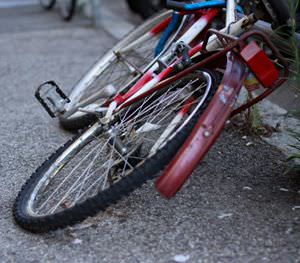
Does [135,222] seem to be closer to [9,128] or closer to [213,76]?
[213,76]

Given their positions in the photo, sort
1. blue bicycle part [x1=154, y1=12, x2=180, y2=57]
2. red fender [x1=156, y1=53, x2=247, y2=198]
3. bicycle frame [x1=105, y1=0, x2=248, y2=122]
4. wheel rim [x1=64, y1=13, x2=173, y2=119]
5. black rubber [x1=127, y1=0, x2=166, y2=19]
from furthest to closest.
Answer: black rubber [x1=127, y1=0, x2=166, y2=19] < wheel rim [x1=64, y1=13, x2=173, y2=119] < blue bicycle part [x1=154, y1=12, x2=180, y2=57] < bicycle frame [x1=105, y1=0, x2=248, y2=122] < red fender [x1=156, y1=53, x2=247, y2=198]

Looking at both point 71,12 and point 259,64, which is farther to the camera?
point 71,12

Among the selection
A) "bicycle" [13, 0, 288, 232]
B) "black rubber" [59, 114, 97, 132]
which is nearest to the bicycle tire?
"black rubber" [59, 114, 97, 132]

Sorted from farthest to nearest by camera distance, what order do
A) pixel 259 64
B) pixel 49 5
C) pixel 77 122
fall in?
pixel 49 5
pixel 77 122
pixel 259 64

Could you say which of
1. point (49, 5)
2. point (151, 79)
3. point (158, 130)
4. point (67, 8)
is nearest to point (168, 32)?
point (151, 79)

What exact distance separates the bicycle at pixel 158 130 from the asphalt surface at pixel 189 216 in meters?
0.14

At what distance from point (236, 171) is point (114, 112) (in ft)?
2.50

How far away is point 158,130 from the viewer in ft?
10.2

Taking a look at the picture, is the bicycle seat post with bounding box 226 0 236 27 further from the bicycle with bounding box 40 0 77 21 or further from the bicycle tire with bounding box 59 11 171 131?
the bicycle with bounding box 40 0 77 21

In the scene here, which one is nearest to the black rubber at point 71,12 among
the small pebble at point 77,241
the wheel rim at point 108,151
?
the wheel rim at point 108,151

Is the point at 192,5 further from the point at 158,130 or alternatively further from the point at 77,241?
the point at 77,241

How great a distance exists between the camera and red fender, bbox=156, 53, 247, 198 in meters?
2.56

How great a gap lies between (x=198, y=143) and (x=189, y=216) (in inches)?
20.1

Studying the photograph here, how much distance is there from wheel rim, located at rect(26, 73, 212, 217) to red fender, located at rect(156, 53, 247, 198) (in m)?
0.24
